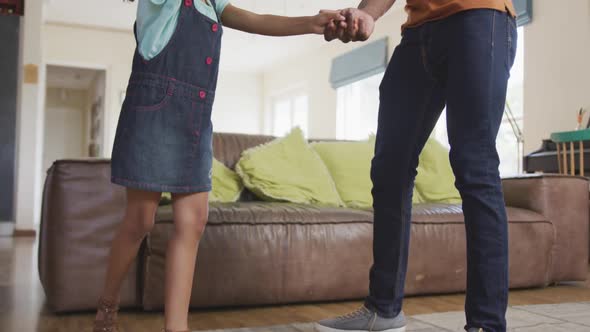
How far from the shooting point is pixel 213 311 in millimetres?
1883

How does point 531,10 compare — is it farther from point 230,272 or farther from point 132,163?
point 132,163

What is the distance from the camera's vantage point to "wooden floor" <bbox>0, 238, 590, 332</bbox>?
5.39 ft

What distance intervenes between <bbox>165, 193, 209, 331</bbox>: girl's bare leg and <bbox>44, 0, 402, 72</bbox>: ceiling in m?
5.14

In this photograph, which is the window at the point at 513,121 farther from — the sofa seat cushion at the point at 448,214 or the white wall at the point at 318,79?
the sofa seat cushion at the point at 448,214

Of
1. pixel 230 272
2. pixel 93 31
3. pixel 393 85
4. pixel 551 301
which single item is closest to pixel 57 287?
pixel 230 272

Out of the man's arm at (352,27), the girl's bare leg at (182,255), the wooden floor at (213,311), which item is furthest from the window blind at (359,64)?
the girl's bare leg at (182,255)

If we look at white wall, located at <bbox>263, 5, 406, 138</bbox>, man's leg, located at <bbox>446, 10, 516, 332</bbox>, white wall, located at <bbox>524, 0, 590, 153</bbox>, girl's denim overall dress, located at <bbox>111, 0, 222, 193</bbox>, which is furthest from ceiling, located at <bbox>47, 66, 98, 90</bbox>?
man's leg, located at <bbox>446, 10, 516, 332</bbox>

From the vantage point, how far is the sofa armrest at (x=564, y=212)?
2.44 metres

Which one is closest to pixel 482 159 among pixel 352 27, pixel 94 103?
pixel 352 27

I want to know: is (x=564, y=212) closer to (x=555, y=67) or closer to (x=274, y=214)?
(x=274, y=214)

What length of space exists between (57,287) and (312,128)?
655 cm

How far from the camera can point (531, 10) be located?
448 cm

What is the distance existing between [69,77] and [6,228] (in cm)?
544

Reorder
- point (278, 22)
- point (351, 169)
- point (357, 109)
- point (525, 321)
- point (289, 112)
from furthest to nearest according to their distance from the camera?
point (289, 112)
point (357, 109)
point (351, 169)
point (525, 321)
point (278, 22)
